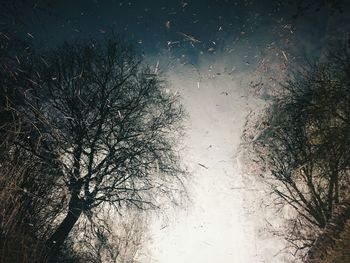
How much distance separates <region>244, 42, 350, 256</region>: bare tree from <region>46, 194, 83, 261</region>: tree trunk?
808 centimetres

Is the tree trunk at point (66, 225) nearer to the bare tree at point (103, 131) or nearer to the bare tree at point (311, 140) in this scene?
the bare tree at point (103, 131)

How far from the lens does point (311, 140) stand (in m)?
11.3

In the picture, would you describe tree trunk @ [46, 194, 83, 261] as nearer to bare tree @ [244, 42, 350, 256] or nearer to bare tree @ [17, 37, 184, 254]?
bare tree @ [17, 37, 184, 254]

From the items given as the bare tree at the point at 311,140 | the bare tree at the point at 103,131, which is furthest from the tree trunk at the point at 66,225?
the bare tree at the point at 311,140

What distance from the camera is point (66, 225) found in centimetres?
1121

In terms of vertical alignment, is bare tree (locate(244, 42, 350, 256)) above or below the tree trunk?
above

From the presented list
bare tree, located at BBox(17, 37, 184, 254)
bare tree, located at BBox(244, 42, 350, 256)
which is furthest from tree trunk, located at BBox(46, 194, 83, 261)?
bare tree, located at BBox(244, 42, 350, 256)

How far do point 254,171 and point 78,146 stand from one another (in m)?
8.23

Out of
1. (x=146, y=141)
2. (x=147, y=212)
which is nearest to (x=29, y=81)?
Result: (x=146, y=141)

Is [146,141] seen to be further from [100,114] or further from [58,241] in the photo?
[58,241]

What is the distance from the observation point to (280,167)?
1241cm

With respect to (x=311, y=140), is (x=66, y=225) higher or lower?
lower

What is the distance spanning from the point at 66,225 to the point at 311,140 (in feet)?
34.4

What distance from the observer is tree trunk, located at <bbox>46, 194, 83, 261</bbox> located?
421 inches
